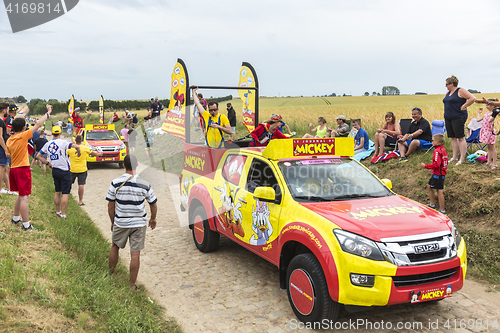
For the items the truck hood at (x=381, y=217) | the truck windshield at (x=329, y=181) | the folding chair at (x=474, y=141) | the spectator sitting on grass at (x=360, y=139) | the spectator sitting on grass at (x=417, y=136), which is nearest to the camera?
the truck hood at (x=381, y=217)

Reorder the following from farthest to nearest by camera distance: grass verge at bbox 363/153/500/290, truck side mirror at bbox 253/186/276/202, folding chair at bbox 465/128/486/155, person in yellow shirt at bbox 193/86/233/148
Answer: folding chair at bbox 465/128/486/155, person in yellow shirt at bbox 193/86/233/148, grass verge at bbox 363/153/500/290, truck side mirror at bbox 253/186/276/202

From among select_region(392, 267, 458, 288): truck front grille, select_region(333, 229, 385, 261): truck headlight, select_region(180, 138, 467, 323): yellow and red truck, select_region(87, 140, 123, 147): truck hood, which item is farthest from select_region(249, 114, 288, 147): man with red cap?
select_region(87, 140, 123, 147): truck hood

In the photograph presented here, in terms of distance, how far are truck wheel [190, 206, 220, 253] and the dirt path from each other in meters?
0.16

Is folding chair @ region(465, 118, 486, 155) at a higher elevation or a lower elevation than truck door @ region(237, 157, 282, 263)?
higher

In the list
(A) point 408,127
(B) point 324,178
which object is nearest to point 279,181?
(B) point 324,178

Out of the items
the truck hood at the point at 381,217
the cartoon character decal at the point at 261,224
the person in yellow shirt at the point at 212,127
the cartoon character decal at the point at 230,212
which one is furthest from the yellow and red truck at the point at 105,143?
the truck hood at the point at 381,217

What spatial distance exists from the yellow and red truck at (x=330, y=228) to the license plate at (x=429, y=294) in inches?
0.4

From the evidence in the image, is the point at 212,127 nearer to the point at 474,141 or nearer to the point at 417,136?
the point at 417,136

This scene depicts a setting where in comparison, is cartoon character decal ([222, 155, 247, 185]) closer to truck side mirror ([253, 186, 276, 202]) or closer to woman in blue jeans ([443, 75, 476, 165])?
truck side mirror ([253, 186, 276, 202])

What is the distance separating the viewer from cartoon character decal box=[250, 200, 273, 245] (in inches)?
197

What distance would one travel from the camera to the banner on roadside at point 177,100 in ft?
33.2

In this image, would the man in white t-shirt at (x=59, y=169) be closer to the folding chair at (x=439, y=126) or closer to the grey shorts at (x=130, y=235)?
the grey shorts at (x=130, y=235)

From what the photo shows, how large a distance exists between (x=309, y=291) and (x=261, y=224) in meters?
1.29

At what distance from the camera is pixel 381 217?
13.6 ft
